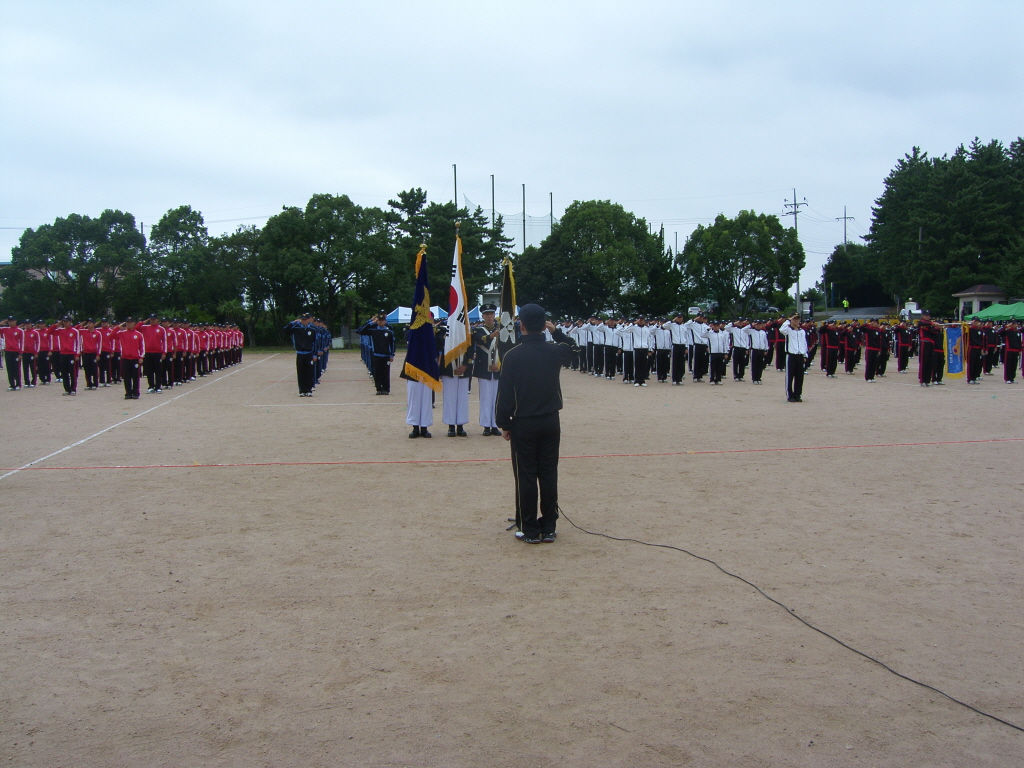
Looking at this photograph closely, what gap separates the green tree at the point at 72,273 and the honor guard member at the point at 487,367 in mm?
47592

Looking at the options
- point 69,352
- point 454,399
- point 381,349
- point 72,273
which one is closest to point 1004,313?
point 381,349

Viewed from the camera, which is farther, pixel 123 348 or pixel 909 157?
pixel 909 157

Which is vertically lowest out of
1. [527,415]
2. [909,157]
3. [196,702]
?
[196,702]

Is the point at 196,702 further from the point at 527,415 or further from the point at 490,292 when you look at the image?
the point at 490,292

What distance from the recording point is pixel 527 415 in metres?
6.51

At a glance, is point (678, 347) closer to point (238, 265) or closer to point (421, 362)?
point (421, 362)

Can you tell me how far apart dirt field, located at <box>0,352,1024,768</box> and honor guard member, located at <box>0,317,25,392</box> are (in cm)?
1522

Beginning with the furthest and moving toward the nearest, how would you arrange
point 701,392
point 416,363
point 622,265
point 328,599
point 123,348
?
point 622,265, point 701,392, point 123,348, point 416,363, point 328,599

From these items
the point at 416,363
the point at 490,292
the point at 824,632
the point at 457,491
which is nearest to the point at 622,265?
the point at 490,292

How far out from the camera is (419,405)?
1254cm

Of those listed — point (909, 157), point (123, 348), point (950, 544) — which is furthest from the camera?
point (909, 157)

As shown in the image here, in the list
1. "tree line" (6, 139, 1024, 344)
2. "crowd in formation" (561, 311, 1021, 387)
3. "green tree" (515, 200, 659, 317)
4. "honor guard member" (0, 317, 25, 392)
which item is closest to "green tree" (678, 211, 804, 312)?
"tree line" (6, 139, 1024, 344)

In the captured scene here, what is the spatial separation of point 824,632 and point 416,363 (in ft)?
28.4

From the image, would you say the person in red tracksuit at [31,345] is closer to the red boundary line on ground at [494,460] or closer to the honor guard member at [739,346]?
the red boundary line on ground at [494,460]
